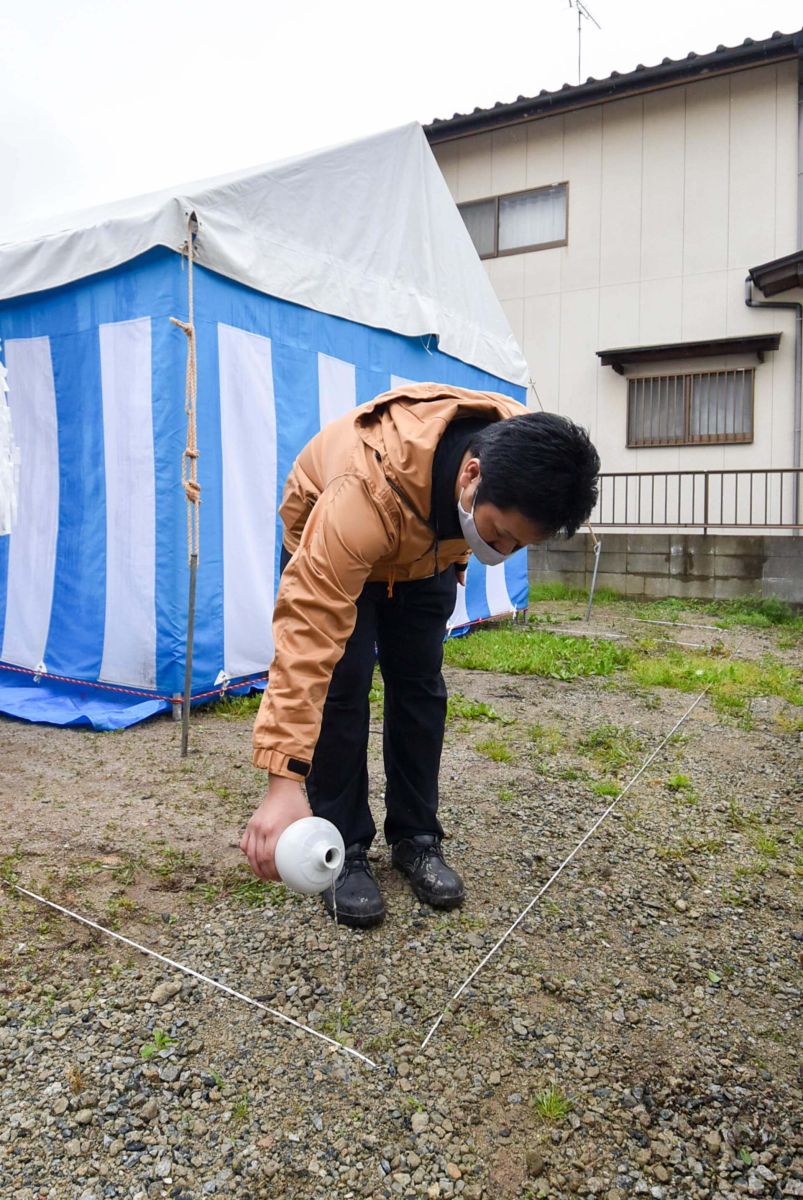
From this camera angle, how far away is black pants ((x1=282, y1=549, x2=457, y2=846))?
178cm

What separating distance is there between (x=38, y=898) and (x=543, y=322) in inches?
317

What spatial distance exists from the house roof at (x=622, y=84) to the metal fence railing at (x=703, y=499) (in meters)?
3.67

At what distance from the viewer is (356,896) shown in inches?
70.5

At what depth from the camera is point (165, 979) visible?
5.12 feet

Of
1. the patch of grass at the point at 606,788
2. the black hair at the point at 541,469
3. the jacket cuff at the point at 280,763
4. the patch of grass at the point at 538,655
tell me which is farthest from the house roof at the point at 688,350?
the jacket cuff at the point at 280,763

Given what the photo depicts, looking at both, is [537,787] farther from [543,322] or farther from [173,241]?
[543,322]

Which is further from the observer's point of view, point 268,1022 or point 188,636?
point 188,636

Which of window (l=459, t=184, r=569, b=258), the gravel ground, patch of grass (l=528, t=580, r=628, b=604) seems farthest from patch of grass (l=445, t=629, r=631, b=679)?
window (l=459, t=184, r=569, b=258)

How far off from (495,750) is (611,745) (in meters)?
0.48

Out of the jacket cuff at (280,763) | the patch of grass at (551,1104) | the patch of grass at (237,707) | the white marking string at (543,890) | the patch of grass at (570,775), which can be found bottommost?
the patch of grass at (551,1104)

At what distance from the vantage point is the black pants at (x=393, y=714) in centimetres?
178

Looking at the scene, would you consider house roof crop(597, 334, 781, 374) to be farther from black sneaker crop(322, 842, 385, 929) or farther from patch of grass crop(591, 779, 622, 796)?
black sneaker crop(322, 842, 385, 929)

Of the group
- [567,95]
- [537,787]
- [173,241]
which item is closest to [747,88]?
[567,95]

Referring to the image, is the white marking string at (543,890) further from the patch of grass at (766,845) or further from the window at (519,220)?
the window at (519,220)
